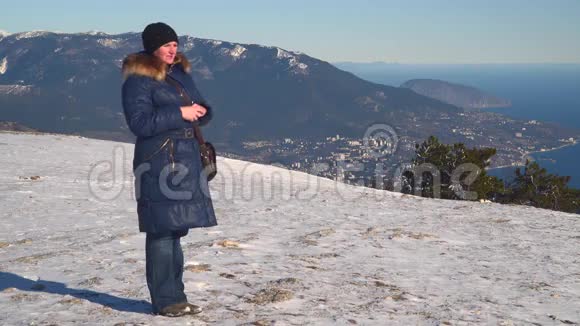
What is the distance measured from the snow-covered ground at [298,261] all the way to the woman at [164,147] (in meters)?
0.98

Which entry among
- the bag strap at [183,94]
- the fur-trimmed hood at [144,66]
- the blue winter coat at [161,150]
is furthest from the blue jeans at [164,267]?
the fur-trimmed hood at [144,66]

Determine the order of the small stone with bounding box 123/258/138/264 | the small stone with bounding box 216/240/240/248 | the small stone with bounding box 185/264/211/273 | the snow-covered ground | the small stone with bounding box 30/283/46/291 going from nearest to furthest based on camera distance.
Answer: the snow-covered ground → the small stone with bounding box 30/283/46/291 → the small stone with bounding box 185/264/211/273 → the small stone with bounding box 123/258/138/264 → the small stone with bounding box 216/240/240/248

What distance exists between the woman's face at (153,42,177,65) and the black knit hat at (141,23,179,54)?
4 cm

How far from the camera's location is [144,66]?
15.3 feet

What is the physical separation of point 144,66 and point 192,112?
61cm

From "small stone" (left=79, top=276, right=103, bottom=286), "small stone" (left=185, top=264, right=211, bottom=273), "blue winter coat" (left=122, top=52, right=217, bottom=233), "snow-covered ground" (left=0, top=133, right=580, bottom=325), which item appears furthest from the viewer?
"small stone" (left=185, top=264, right=211, bottom=273)

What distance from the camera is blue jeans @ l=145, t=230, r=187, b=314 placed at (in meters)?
4.99

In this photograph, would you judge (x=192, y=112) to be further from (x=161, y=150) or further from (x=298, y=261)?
(x=298, y=261)

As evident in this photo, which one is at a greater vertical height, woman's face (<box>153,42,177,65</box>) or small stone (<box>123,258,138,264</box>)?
woman's face (<box>153,42,177,65</box>)

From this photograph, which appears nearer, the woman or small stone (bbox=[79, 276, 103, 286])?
the woman

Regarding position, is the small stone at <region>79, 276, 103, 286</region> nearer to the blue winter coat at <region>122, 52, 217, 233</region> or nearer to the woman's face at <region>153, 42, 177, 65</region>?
the blue winter coat at <region>122, 52, 217, 233</region>

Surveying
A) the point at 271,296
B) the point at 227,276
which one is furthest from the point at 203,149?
the point at 227,276

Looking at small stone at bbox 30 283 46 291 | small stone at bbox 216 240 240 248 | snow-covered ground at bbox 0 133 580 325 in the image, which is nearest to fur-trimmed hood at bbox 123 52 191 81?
snow-covered ground at bbox 0 133 580 325

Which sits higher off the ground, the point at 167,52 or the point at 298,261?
the point at 167,52
